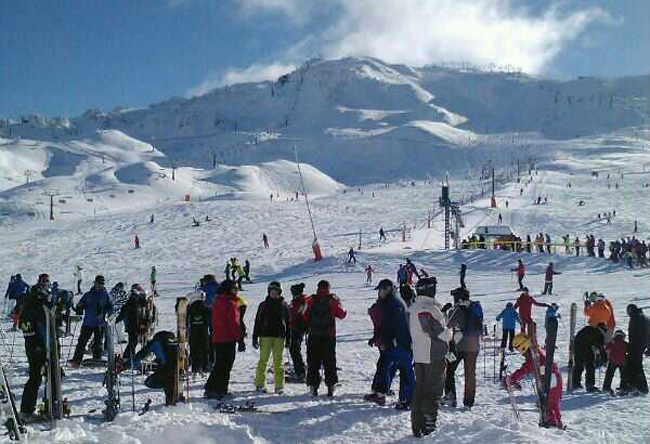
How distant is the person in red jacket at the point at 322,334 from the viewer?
7.68 meters

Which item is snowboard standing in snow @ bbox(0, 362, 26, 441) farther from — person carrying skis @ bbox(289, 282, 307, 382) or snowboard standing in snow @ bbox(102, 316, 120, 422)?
person carrying skis @ bbox(289, 282, 307, 382)

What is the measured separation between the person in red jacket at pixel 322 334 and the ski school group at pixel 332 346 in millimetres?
13

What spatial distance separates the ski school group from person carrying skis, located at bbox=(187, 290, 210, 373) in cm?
2

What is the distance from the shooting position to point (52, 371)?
650cm

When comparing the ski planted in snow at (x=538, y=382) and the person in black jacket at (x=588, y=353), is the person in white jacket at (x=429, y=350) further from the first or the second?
the person in black jacket at (x=588, y=353)

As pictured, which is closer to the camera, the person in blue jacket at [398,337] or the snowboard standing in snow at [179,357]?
the snowboard standing in snow at [179,357]

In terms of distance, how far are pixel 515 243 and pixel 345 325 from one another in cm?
1952

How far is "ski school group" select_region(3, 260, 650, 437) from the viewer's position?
6.46m

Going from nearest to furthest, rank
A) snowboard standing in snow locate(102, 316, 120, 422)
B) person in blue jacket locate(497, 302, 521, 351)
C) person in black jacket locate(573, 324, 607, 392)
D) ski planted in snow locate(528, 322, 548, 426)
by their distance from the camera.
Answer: snowboard standing in snow locate(102, 316, 120, 422)
ski planted in snow locate(528, 322, 548, 426)
person in black jacket locate(573, 324, 607, 392)
person in blue jacket locate(497, 302, 521, 351)

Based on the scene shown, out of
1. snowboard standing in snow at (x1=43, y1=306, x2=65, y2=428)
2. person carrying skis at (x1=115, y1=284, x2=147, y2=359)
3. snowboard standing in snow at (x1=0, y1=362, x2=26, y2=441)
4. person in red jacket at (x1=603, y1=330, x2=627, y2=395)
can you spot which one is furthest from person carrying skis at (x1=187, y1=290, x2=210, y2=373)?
person in red jacket at (x1=603, y1=330, x2=627, y2=395)

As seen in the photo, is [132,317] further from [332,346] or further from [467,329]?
[467,329]

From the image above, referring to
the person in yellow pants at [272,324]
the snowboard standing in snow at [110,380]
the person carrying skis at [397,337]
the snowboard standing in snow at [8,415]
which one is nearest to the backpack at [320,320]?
the person in yellow pants at [272,324]

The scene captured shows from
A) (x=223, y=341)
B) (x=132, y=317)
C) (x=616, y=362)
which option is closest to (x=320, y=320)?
(x=223, y=341)

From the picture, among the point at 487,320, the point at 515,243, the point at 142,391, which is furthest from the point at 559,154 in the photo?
the point at 142,391
